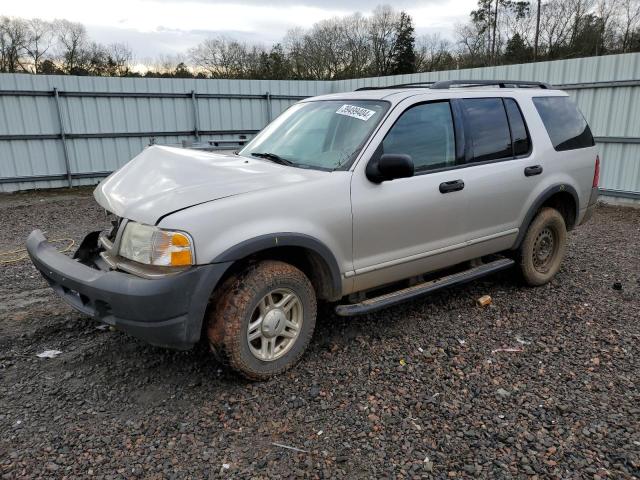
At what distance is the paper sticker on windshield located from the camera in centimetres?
381

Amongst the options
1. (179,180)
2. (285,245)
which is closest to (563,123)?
(285,245)

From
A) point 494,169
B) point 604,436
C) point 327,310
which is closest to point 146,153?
point 327,310

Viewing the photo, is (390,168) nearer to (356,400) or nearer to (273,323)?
(273,323)

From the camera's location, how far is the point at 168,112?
41.4ft

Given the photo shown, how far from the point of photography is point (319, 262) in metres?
3.41

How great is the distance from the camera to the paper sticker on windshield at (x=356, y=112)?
12.5 ft

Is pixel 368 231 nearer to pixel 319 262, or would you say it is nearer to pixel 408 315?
pixel 319 262

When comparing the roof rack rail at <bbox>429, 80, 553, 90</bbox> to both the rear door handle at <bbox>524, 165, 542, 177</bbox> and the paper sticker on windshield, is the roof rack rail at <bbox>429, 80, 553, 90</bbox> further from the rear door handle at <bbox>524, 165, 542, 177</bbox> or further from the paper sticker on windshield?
the rear door handle at <bbox>524, 165, 542, 177</bbox>

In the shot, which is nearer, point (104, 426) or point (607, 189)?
point (104, 426)

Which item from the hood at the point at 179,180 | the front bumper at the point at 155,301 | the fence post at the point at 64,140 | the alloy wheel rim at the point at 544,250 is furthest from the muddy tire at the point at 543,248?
the fence post at the point at 64,140

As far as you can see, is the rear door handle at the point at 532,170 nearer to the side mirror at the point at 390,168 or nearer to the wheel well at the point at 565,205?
the wheel well at the point at 565,205

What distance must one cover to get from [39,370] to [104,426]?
941 mm

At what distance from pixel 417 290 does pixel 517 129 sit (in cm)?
189

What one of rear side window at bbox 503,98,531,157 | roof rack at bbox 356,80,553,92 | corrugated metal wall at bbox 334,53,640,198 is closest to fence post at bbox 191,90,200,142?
corrugated metal wall at bbox 334,53,640,198
